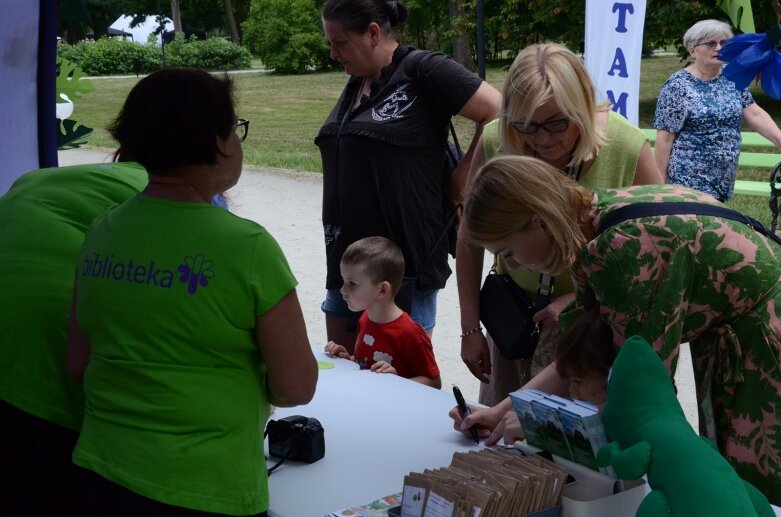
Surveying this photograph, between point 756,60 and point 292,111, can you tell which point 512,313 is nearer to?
point 756,60

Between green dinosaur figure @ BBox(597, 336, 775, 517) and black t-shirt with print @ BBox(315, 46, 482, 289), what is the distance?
173 centimetres

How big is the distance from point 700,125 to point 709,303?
12.7 feet

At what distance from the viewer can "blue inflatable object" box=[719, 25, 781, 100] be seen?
7.75 ft

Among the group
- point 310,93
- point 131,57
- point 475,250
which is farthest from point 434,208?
point 131,57

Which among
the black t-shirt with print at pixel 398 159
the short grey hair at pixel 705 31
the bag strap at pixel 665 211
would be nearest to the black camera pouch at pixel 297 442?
the bag strap at pixel 665 211

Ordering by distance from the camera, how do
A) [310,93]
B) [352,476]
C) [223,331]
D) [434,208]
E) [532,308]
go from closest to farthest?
[223,331] → [352,476] → [532,308] → [434,208] → [310,93]

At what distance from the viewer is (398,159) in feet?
10.2

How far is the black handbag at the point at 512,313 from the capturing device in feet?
7.76

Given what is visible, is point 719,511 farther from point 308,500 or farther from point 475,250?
point 475,250

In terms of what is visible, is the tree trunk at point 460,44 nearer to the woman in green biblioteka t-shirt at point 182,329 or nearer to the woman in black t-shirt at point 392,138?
the woman in black t-shirt at point 392,138

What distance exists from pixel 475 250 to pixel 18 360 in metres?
1.23

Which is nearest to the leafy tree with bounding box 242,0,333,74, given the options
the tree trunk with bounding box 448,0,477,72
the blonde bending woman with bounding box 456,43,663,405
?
the tree trunk with bounding box 448,0,477,72

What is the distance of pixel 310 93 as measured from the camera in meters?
21.6

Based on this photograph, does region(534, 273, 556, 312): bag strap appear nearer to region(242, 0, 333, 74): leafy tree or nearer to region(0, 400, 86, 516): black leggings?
region(0, 400, 86, 516): black leggings
